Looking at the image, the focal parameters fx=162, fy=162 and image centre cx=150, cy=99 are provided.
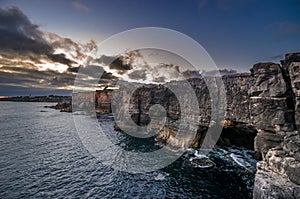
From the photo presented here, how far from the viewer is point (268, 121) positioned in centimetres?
2305

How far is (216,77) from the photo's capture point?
46.5 m

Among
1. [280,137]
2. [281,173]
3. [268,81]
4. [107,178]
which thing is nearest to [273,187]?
[281,173]

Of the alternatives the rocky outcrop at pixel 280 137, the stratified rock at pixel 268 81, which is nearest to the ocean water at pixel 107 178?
the rocky outcrop at pixel 280 137

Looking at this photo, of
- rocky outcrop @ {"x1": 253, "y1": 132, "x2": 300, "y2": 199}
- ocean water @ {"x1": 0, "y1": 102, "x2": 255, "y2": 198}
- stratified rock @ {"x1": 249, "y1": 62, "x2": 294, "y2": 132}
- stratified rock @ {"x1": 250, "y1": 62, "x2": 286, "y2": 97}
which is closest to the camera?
rocky outcrop @ {"x1": 253, "y1": 132, "x2": 300, "y2": 199}

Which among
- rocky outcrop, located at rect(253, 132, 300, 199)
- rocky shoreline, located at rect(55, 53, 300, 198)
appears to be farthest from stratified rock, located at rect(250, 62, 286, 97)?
rocky outcrop, located at rect(253, 132, 300, 199)

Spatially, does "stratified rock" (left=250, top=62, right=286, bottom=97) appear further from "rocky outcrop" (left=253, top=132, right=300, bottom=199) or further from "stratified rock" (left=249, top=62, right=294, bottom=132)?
"rocky outcrop" (left=253, top=132, right=300, bottom=199)

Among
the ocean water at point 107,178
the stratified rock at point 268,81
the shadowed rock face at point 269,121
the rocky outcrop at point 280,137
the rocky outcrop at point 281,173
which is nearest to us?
the rocky outcrop at point 281,173

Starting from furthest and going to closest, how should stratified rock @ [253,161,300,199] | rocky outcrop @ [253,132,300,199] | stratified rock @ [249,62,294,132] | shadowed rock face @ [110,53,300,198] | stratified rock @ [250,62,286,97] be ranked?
1. stratified rock @ [250,62,286,97]
2. stratified rock @ [249,62,294,132]
3. shadowed rock face @ [110,53,300,198]
4. rocky outcrop @ [253,132,300,199]
5. stratified rock @ [253,161,300,199]

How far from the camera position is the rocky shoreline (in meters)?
15.7

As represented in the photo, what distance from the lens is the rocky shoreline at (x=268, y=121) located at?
15.7 metres

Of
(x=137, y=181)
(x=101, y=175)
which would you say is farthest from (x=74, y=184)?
(x=137, y=181)

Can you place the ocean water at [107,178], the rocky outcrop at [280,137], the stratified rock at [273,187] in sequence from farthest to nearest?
the ocean water at [107,178]
the rocky outcrop at [280,137]
the stratified rock at [273,187]

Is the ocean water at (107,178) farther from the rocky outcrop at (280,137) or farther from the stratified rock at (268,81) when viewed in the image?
the stratified rock at (268,81)

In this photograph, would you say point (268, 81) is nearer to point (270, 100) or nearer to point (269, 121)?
point (270, 100)
